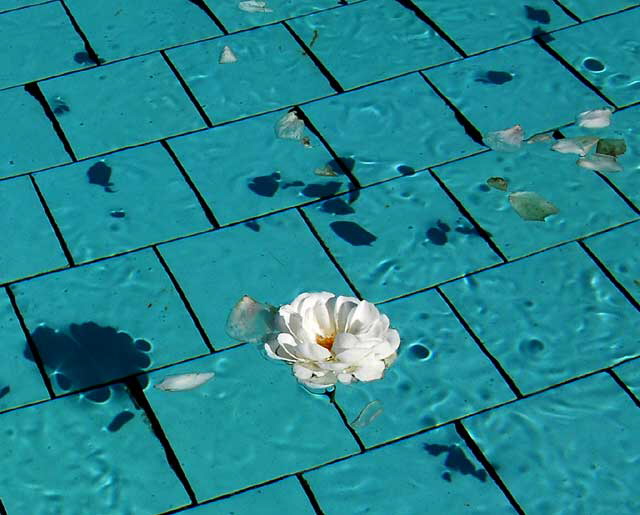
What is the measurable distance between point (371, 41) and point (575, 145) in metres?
0.73

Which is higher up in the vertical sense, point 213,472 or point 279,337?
point 279,337

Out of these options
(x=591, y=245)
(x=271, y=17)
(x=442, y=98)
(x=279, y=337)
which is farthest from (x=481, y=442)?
(x=271, y=17)

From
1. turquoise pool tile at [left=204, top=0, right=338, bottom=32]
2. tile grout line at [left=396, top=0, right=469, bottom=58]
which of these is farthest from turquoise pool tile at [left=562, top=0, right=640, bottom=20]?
turquoise pool tile at [left=204, top=0, right=338, bottom=32]

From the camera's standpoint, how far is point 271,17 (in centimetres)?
328

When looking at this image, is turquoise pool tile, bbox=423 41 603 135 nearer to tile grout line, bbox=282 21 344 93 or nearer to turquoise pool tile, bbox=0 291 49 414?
tile grout line, bbox=282 21 344 93

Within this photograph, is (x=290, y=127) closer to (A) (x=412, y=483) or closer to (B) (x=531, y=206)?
(B) (x=531, y=206)

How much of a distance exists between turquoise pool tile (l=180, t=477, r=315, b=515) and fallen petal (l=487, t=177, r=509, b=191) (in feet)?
3.29

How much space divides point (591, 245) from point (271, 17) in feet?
4.12

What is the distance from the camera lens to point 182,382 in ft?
7.64

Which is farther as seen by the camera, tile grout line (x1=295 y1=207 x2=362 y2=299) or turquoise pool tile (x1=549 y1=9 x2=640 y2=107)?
turquoise pool tile (x1=549 y1=9 x2=640 y2=107)

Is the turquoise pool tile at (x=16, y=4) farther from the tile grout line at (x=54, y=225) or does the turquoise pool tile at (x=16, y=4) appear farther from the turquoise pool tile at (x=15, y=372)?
the turquoise pool tile at (x=15, y=372)

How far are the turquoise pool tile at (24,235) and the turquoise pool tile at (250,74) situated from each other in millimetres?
558

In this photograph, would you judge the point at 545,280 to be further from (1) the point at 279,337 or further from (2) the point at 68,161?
(2) the point at 68,161

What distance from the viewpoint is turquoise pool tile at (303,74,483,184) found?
2844mm
